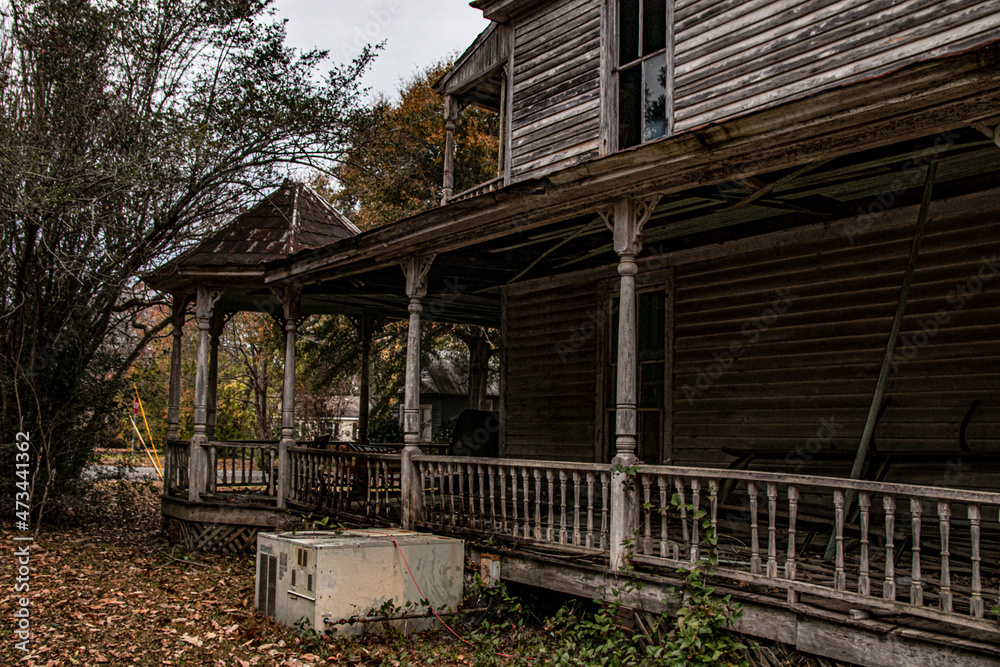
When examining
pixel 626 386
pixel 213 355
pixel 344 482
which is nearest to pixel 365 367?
pixel 213 355

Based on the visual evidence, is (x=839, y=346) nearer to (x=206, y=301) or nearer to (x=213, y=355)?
(x=206, y=301)

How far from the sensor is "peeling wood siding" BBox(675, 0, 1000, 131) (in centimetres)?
714

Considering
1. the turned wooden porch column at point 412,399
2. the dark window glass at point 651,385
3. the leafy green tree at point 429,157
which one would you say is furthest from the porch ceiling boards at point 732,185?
the leafy green tree at point 429,157

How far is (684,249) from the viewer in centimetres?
973

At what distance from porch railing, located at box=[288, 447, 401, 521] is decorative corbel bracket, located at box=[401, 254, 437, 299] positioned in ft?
6.50

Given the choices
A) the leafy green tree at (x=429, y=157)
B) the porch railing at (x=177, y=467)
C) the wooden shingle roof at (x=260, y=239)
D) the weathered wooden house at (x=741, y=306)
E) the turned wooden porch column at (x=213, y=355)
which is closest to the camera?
the weathered wooden house at (x=741, y=306)

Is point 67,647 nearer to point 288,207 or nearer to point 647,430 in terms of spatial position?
point 647,430

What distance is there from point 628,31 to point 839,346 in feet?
16.0

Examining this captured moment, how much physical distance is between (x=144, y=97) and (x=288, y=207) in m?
3.40

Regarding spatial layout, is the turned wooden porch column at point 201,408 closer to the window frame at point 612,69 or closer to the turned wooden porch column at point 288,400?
the turned wooden porch column at point 288,400

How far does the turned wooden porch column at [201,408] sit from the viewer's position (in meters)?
12.1

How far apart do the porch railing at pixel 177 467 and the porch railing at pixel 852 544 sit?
811 cm

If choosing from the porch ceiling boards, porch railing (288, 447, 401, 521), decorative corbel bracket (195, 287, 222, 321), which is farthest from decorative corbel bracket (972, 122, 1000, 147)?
decorative corbel bracket (195, 287, 222, 321)

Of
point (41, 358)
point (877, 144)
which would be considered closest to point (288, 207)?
point (41, 358)
